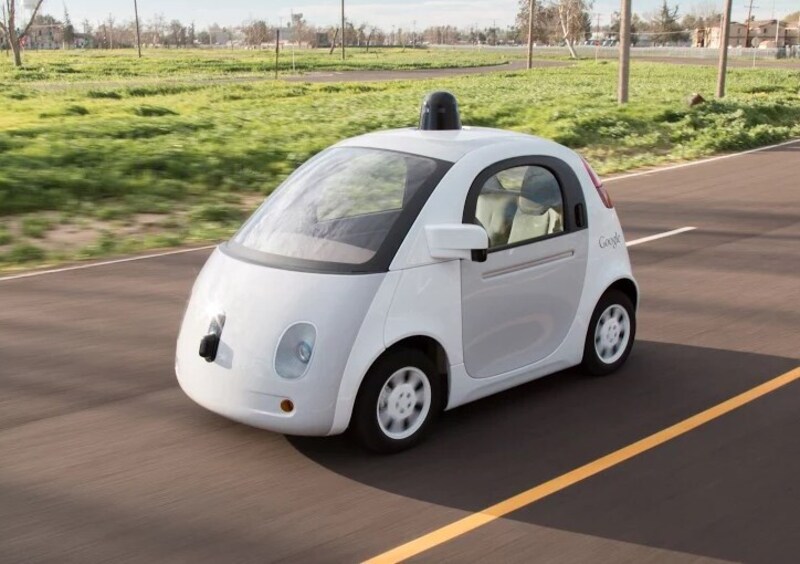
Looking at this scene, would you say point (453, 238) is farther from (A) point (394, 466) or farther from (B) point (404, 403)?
(A) point (394, 466)

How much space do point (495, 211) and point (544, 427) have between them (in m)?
1.25

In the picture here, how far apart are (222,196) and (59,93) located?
89.0 feet

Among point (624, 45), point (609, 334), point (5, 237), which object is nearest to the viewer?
point (609, 334)

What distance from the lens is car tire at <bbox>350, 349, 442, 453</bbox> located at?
16.2ft

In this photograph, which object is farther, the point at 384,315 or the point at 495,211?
the point at 495,211

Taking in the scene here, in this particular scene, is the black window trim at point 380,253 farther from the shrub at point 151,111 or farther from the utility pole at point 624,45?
the utility pole at point 624,45

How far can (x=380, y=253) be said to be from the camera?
508 cm

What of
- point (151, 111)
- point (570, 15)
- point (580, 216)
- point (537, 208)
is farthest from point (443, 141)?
point (570, 15)

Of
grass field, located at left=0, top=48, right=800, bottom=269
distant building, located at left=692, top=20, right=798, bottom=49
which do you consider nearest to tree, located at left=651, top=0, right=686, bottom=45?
distant building, located at left=692, top=20, right=798, bottom=49

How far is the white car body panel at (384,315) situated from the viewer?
484cm

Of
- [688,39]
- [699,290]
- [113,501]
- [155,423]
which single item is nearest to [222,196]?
[699,290]

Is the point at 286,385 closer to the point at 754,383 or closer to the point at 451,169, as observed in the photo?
the point at 451,169

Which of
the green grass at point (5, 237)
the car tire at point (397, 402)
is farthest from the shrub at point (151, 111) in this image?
the car tire at point (397, 402)

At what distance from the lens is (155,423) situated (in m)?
5.59
